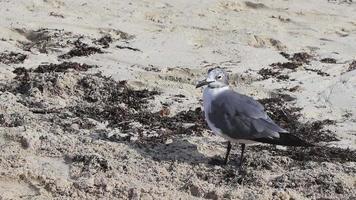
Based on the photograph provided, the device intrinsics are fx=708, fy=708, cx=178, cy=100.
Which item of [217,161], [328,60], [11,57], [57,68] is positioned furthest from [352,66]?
[11,57]

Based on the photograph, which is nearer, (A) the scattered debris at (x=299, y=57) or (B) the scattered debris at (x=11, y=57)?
(B) the scattered debris at (x=11, y=57)

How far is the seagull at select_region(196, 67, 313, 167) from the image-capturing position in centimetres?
459

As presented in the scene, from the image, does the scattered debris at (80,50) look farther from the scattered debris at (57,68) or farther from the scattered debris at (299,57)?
the scattered debris at (299,57)

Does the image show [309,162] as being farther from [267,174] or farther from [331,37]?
[331,37]

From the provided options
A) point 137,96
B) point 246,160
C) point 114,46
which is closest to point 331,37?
point 114,46

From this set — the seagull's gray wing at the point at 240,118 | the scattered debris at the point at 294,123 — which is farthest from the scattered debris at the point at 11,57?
the seagull's gray wing at the point at 240,118

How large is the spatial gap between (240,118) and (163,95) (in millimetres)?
1567

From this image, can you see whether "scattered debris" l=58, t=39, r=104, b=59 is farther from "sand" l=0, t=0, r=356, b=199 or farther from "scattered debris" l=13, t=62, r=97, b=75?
"scattered debris" l=13, t=62, r=97, b=75

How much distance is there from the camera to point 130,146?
16.6 ft

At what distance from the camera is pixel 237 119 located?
186 inches

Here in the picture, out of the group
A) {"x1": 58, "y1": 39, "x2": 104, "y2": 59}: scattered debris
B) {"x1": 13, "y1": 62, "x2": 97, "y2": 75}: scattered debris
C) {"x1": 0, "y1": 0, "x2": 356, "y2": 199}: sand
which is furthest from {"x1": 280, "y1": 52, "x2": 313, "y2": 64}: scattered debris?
{"x1": 13, "y1": 62, "x2": 97, "y2": 75}: scattered debris

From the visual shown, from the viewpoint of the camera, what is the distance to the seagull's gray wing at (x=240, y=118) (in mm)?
4637

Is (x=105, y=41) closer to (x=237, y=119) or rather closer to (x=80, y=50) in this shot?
(x=80, y=50)

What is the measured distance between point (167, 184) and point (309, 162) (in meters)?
1.08
